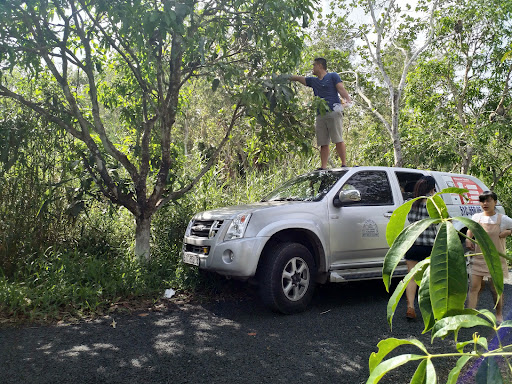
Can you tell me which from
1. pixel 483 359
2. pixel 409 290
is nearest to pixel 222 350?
pixel 409 290

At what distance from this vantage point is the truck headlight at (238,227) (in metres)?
A: 5.85

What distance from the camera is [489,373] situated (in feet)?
2.63

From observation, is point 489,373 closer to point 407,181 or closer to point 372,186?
point 372,186

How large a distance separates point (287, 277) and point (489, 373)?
5.10 metres

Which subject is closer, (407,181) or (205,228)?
(205,228)

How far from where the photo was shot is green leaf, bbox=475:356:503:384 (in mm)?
782

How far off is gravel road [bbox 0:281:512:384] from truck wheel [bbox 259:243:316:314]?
0.60 ft

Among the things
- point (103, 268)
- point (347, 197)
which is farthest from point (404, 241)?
point (103, 268)

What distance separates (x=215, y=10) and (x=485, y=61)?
8.34 m

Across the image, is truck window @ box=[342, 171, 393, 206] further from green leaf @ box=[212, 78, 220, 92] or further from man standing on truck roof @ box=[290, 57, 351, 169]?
green leaf @ box=[212, 78, 220, 92]

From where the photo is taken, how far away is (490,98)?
1248 centimetres

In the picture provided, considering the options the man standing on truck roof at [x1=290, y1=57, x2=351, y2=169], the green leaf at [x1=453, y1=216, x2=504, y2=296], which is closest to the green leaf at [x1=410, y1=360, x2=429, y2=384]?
the green leaf at [x1=453, y1=216, x2=504, y2=296]

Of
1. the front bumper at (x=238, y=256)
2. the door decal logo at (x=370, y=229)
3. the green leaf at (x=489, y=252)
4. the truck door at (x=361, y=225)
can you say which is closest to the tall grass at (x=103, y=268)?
the front bumper at (x=238, y=256)

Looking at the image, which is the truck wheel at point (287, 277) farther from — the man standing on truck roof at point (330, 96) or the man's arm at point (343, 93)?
the man's arm at point (343, 93)
